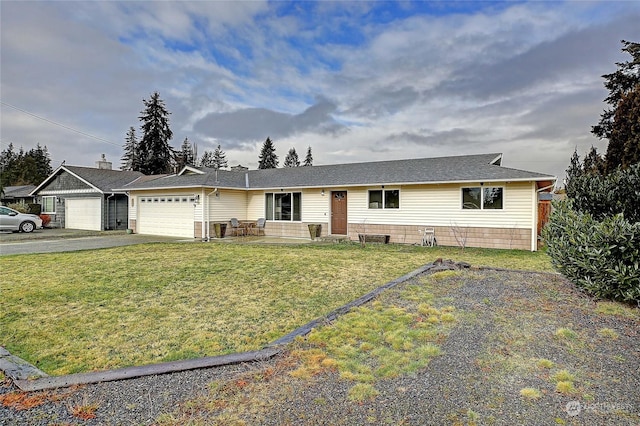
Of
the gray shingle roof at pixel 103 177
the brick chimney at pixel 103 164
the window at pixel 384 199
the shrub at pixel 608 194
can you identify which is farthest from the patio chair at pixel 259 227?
the brick chimney at pixel 103 164

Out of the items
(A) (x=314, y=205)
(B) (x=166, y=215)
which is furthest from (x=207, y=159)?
(A) (x=314, y=205)

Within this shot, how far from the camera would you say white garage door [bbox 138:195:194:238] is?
16562 mm

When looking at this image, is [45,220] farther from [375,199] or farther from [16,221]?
[375,199]

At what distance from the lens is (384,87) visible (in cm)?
1709

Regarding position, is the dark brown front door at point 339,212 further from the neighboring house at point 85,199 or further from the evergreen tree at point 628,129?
the evergreen tree at point 628,129

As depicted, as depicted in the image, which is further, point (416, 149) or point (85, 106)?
point (416, 149)

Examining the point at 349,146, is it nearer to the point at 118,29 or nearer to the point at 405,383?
the point at 118,29

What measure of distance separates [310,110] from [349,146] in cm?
469

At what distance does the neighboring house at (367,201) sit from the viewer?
12.2 meters

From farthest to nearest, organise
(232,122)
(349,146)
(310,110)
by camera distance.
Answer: (232,122)
(349,146)
(310,110)

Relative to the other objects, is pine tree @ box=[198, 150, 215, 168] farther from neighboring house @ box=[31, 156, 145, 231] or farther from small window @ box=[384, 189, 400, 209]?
small window @ box=[384, 189, 400, 209]

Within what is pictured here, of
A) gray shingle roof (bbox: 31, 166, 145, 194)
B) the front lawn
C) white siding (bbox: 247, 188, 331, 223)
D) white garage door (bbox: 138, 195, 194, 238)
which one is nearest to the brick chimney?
gray shingle roof (bbox: 31, 166, 145, 194)

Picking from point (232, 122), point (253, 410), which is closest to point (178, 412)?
point (253, 410)

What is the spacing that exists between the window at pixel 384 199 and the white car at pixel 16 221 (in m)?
18.8
